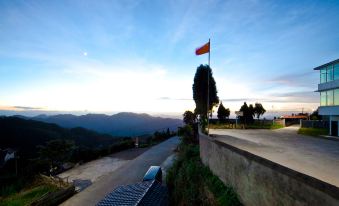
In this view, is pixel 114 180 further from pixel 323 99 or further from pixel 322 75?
pixel 322 75

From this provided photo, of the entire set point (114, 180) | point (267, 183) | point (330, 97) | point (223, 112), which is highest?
point (330, 97)

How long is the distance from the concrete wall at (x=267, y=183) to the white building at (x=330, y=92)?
870 inches

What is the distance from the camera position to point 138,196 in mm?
11062

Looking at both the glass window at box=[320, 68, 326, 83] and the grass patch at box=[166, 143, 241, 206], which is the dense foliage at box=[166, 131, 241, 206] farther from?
the glass window at box=[320, 68, 326, 83]

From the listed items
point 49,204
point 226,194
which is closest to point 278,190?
point 226,194

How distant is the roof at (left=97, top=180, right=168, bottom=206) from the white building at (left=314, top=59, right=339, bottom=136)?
937 inches

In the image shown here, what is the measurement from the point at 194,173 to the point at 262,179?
8.51 meters

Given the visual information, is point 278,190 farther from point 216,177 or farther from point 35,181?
point 35,181

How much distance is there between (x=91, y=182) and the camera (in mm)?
19859

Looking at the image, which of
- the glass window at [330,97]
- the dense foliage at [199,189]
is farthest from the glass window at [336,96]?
the dense foliage at [199,189]

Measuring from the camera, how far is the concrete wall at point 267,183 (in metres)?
4.84

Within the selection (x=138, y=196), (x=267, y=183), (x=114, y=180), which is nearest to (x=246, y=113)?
(x=114, y=180)

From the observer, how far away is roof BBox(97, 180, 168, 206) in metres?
10.7

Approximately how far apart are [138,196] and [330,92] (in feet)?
90.5
